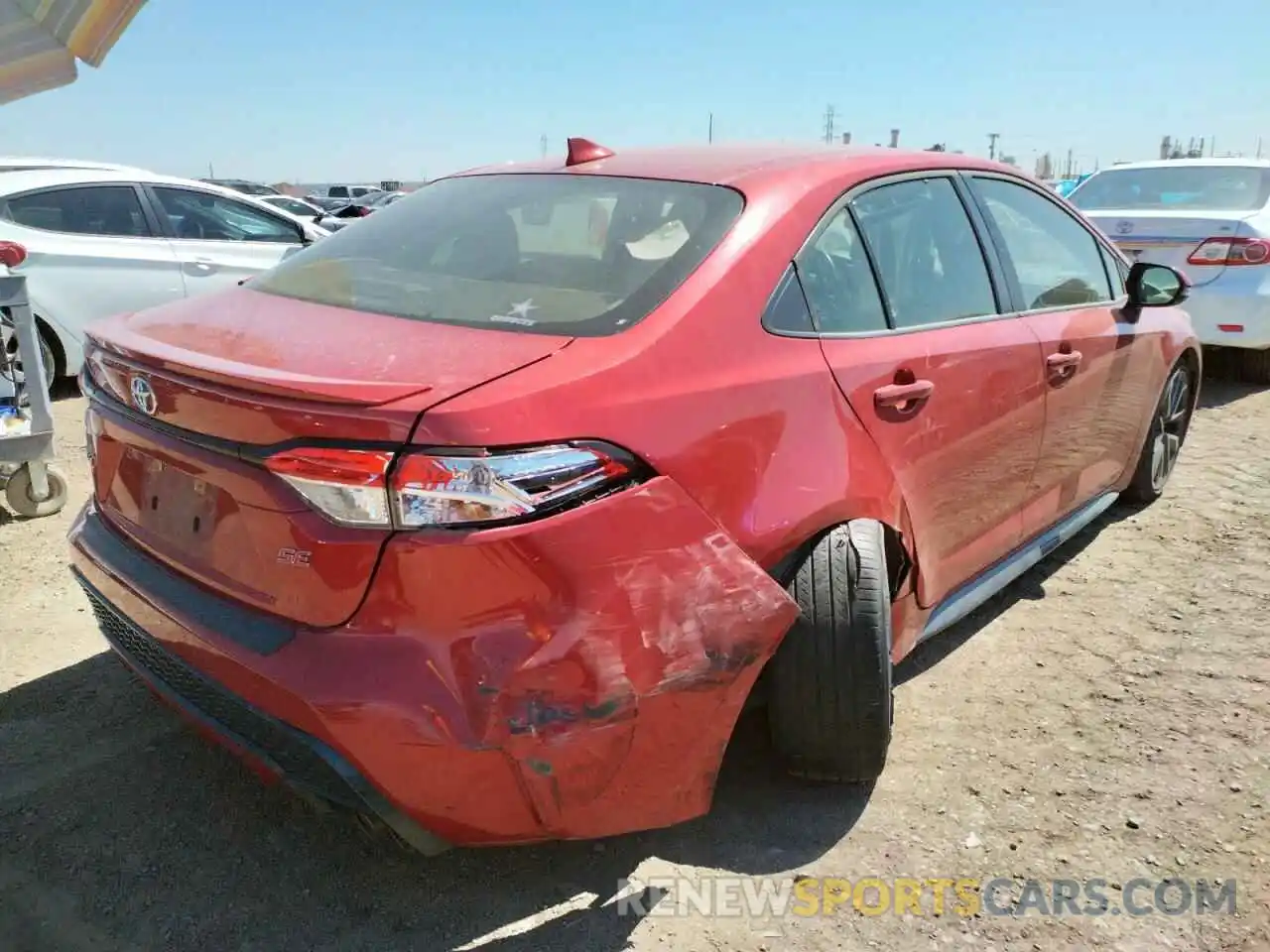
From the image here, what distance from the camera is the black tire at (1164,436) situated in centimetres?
436

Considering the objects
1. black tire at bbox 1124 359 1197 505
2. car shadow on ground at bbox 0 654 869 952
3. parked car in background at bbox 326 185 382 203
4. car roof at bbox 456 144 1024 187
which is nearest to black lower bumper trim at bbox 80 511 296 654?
car shadow on ground at bbox 0 654 869 952

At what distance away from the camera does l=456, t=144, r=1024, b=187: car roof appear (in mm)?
2475

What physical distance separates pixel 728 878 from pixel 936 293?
165cm

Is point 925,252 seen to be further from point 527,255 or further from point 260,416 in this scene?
point 260,416

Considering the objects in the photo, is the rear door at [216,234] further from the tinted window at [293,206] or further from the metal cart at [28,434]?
the tinted window at [293,206]

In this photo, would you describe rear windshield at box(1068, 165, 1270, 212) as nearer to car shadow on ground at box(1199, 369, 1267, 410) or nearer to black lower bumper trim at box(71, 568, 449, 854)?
car shadow on ground at box(1199, 369, 1267, 410)

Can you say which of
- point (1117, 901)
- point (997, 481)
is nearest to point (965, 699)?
point (997, 481)

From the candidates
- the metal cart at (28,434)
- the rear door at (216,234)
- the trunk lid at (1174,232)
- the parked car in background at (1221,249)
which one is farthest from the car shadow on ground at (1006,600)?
the rear door at (216,234)

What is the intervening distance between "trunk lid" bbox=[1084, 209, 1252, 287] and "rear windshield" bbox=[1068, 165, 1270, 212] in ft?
1.47

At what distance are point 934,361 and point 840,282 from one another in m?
0.35

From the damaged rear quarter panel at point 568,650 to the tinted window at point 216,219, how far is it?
6262mm

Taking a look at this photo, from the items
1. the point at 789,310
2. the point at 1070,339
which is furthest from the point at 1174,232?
the point at 789,310

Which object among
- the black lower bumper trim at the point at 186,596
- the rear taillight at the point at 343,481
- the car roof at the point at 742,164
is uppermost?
the car roof at the point at 742,164

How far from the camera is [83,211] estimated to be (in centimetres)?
656
